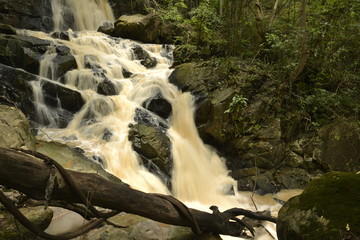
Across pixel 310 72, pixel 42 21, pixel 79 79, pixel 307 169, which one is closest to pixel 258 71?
pixel 310 72

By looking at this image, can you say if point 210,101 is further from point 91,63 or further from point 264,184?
point 91,63

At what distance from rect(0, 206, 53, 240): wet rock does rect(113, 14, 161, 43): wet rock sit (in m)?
11.5

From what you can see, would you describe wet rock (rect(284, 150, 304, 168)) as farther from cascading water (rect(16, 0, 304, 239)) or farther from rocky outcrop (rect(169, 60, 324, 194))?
cascading water (rect(16, 0, 304, 239))

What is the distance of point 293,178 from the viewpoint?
7113mm

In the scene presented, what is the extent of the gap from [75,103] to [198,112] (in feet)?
12.2

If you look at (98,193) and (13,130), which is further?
(13,130)

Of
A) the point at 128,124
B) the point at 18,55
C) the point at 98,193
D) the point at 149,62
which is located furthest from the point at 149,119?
the point at 98,193

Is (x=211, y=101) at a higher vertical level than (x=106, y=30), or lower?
lower

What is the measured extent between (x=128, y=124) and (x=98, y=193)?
18.5ft

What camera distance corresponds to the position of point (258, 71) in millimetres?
8617

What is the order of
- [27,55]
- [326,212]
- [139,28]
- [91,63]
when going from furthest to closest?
1. [139,28]
2. [91,63]
3. [27,55]
4. [326,212]

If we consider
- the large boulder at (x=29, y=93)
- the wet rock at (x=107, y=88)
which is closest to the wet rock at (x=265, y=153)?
the wet rock at (x=107, y=88)

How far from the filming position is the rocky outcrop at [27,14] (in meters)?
11.8

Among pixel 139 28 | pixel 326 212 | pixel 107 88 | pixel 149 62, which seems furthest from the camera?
pixel 139 28
